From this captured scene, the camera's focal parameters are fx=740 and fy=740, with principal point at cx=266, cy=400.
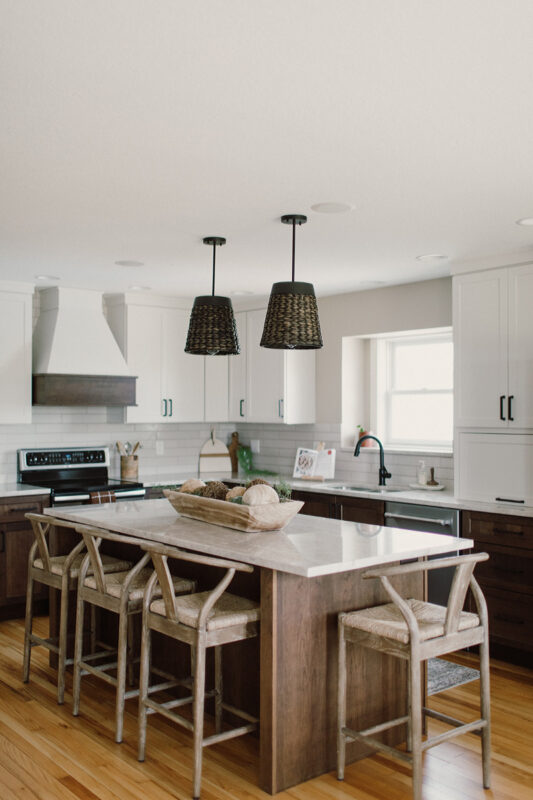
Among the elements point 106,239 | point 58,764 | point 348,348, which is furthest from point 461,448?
point 58,764

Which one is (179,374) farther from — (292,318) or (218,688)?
(218,688)

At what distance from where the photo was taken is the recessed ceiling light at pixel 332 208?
11.7 feet

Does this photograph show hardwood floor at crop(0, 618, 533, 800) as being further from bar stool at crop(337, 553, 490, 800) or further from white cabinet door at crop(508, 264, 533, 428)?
white cabinet door at crop(508, 264, 533, 428)

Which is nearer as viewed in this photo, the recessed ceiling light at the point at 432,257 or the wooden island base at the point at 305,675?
the wooden island base at the point at 305,675

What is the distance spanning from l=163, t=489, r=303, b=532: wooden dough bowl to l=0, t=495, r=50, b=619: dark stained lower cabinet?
2.16m

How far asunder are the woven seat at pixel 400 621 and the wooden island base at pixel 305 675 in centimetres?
16

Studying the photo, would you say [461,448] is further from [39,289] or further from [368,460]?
[39,289]

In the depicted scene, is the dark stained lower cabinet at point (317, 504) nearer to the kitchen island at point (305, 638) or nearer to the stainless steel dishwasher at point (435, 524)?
the stainless steel dishwasher at point (435, 524)

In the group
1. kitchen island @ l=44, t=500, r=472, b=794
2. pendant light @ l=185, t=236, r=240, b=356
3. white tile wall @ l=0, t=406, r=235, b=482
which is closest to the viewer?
kitchen island @ l=44, t=500, r=472, b=794

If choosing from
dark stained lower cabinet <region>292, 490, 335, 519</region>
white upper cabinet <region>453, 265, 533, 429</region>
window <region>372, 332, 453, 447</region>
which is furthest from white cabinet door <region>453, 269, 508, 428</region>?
dark stained lower cabinet <region>292, 490, 335, 519</region>

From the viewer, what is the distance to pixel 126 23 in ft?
6.28

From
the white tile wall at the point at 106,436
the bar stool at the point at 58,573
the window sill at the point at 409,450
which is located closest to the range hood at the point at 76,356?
the white tile wall at the point at 106,436

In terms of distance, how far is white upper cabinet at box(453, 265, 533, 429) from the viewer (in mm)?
4551

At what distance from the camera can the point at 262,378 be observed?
21.5ft
